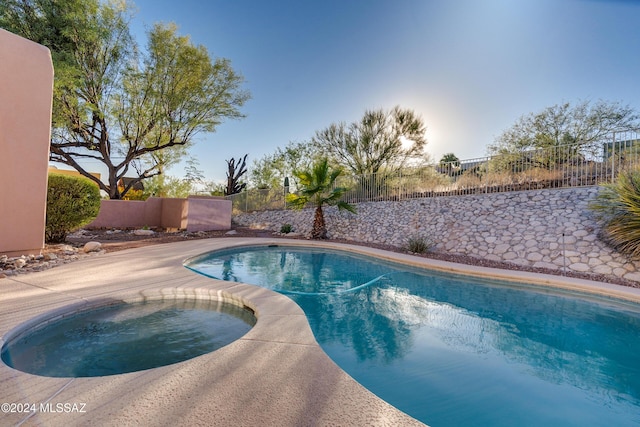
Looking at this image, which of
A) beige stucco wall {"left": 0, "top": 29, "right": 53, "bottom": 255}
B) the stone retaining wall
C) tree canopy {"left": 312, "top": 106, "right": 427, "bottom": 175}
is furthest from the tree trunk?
beige stucco wall {"left": 0, "top": 29, "right": 53, "bottom": 255}

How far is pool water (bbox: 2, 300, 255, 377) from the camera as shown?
2.48 metres

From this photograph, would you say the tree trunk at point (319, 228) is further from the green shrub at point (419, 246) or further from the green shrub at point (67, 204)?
the green shrub at point (67, 204)

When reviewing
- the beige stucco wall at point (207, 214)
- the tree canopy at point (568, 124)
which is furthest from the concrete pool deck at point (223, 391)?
the tree canopy at point (568, 124)

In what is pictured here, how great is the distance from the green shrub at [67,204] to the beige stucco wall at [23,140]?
1.94 m

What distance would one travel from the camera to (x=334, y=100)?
52.5 ft

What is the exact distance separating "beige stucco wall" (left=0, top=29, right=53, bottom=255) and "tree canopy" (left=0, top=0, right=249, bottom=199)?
5.94m

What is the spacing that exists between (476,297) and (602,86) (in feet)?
45.3

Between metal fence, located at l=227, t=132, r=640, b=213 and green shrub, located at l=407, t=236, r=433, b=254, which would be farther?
green shrub, located at l=407, t=236, r=433, b=254

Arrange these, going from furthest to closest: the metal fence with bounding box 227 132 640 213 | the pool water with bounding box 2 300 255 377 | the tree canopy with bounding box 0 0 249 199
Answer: the tree canopy with bounding box 0 0 249 199 < the metal fence with bounding box 227 132 640 213 < the pool water with bounding box 2 300 255 377

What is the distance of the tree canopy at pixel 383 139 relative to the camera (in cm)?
1917

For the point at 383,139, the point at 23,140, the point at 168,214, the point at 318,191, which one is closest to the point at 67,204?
the point at 23,140

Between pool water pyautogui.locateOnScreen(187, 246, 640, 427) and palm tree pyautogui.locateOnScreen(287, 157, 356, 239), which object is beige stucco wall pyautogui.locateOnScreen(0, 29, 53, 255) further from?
palm tree pyautogui.locateOnScreen(287, 157, 356, 239)

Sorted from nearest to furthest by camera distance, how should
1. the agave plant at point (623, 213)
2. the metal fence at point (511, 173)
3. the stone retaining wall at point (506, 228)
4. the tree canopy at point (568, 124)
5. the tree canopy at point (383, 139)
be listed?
1. the agave plant at point (623, 213)
2. the stone retaining wall at point (506, 228)
3. the metal fence at point (511, 173)
4. the tree canopy at point (568, 124)
5. the tree canopy at point (383, 139)

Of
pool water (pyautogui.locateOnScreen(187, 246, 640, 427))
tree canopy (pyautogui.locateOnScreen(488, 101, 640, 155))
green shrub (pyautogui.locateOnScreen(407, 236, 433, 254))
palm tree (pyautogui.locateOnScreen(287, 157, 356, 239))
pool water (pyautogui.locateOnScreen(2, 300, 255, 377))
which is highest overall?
tree canopy (pyautogui.locateOnScreen(488, 101, 640, 155))
